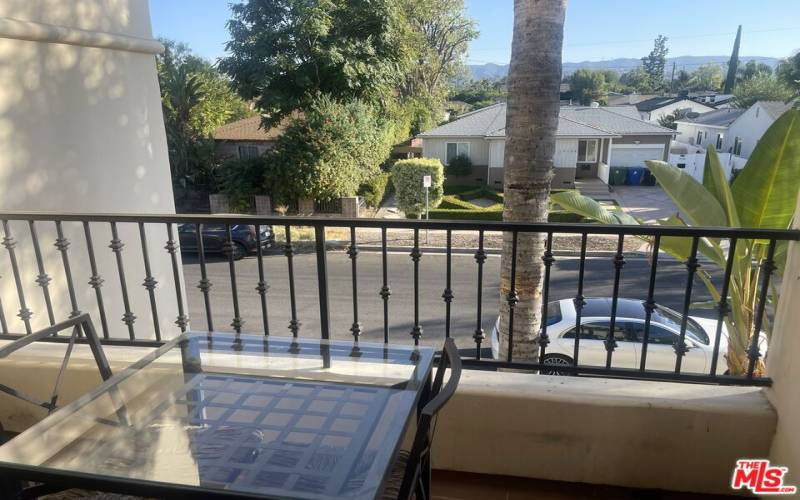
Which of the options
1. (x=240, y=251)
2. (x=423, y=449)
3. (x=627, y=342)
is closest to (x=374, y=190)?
(x=240, y=251)

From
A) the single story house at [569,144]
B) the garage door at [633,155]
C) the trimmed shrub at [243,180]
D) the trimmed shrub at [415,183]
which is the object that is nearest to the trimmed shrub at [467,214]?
the trimmed shrub at [415,183]

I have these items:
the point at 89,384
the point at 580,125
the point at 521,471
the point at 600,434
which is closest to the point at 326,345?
the point at 521,471

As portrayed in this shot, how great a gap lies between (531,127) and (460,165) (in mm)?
21038

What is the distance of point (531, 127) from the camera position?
389cm

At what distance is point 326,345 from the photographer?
2135mm

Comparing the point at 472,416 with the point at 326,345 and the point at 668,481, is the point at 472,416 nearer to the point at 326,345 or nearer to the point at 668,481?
the point at 326,345

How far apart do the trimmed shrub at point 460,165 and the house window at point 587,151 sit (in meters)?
5.93

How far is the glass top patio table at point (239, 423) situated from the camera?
1.33 metres

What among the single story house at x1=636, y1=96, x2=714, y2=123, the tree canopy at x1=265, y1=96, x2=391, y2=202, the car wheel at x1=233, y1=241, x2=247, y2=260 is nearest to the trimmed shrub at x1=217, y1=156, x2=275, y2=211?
the tree canopy at x1=265, y1=96, x2=391, y2=202

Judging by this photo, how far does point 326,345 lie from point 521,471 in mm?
1079

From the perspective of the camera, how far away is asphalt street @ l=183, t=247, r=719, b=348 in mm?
10859

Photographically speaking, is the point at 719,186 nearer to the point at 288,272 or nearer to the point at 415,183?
the point at 288,272

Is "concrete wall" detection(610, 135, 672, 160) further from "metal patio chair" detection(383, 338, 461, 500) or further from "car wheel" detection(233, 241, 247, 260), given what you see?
"metal patio chair" detection(383, 338, 461, 500)

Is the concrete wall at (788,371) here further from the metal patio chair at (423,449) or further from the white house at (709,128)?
the white house at (709,128)
